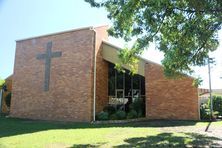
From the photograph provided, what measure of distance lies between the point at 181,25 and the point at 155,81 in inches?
368

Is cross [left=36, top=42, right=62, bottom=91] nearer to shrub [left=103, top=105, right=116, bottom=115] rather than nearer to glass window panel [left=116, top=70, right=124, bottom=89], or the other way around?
shrub [left=103, top=105, right=116, bottom=115]

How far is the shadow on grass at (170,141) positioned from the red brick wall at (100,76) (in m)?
10.1

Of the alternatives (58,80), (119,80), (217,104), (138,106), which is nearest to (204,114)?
(217,104)

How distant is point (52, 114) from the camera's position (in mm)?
22047

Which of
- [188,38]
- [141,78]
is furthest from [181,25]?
[141,78]

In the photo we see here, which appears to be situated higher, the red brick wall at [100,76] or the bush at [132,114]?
the red brick wall at [100,76]

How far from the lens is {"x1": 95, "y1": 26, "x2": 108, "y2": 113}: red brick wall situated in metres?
22.0

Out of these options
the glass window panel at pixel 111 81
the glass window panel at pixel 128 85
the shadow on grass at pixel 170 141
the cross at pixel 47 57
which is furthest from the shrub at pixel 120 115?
the shadow on grass at pixel 170 141

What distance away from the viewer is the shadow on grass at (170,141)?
10405 mm

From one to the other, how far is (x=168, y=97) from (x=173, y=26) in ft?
29.6

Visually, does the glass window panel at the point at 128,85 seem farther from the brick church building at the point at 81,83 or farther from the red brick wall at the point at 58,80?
the red brick wall at the point at 58,80

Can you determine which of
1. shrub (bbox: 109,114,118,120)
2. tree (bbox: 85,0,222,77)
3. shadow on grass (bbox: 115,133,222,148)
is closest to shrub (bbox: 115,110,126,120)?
shrub (bbox: 109,114,118,120)

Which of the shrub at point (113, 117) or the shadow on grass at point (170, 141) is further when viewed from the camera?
the shrub at point (113, 117)

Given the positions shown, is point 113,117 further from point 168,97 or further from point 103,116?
point 168,97
